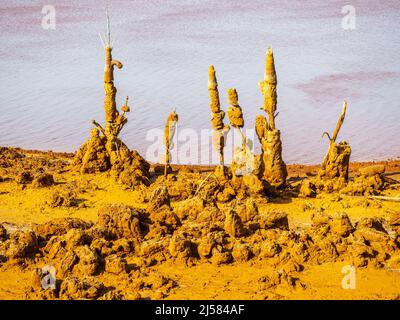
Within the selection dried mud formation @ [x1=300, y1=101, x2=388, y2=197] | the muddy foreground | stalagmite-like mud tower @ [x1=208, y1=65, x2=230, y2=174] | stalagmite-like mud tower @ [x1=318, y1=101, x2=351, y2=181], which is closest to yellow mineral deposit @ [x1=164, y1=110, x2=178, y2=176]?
stalagmite-like mud tower @ [x1=208, y1=65, x2=230, y2=174]

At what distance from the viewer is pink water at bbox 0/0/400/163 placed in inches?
1147

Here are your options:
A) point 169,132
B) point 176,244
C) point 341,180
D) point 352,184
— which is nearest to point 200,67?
point 169,132

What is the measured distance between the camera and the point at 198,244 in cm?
1634

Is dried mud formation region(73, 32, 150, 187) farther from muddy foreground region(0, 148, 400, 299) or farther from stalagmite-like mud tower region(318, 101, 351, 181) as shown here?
stalagmite-like mud tower region(318, 101, 351, 181)

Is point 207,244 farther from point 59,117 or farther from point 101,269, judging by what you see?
point 59,117

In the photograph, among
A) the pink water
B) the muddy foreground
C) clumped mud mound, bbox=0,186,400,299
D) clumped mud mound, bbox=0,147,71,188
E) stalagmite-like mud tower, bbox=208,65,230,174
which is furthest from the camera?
the pink water

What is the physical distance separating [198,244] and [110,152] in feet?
20.5

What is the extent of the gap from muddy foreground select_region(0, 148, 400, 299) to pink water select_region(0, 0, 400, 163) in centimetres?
723

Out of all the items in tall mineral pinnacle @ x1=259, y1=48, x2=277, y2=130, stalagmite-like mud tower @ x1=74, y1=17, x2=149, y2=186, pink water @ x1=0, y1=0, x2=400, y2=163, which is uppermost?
pink water @ x1=0, y1=0, x2=400, y2=163

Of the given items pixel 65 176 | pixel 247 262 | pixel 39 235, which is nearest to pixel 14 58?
pixel 65 176

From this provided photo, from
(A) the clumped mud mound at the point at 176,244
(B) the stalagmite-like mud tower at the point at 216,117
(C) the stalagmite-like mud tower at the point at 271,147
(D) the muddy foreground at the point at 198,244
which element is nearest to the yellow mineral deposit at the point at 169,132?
(B) the stalagmite-like mud tower at the point at 216,117

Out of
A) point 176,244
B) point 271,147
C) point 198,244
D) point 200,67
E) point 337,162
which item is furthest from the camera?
point 200,67

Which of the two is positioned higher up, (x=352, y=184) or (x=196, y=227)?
(x=352, y=184)

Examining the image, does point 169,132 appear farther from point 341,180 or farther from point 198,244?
point 198,244
